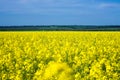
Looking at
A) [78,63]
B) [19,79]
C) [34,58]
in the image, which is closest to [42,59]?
[34,58]

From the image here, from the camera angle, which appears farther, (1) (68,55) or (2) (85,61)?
(1) (68,55)

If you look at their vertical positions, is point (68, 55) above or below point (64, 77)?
below

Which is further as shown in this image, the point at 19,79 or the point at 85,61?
the point at 85,61

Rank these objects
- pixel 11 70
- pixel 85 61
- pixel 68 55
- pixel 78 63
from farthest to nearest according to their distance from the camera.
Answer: pixel 68 55
pixel 85 61
pixel 78 63
pixel 11 70

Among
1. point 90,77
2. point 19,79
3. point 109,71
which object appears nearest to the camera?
point 19,79

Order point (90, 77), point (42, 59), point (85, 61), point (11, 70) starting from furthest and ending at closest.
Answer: point (42, 59), point (85, 61), point (11, 70), point (90, 77)

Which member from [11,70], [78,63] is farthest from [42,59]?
[11,70]

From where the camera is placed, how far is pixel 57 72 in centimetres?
119

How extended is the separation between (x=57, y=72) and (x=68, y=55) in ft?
27.4

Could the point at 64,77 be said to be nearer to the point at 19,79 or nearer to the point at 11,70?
the point at 19,79

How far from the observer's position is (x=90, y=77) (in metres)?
5.19

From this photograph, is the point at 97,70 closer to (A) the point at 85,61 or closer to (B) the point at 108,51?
(A) the point at 85,61

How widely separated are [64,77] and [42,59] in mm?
7599

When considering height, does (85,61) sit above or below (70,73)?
below
